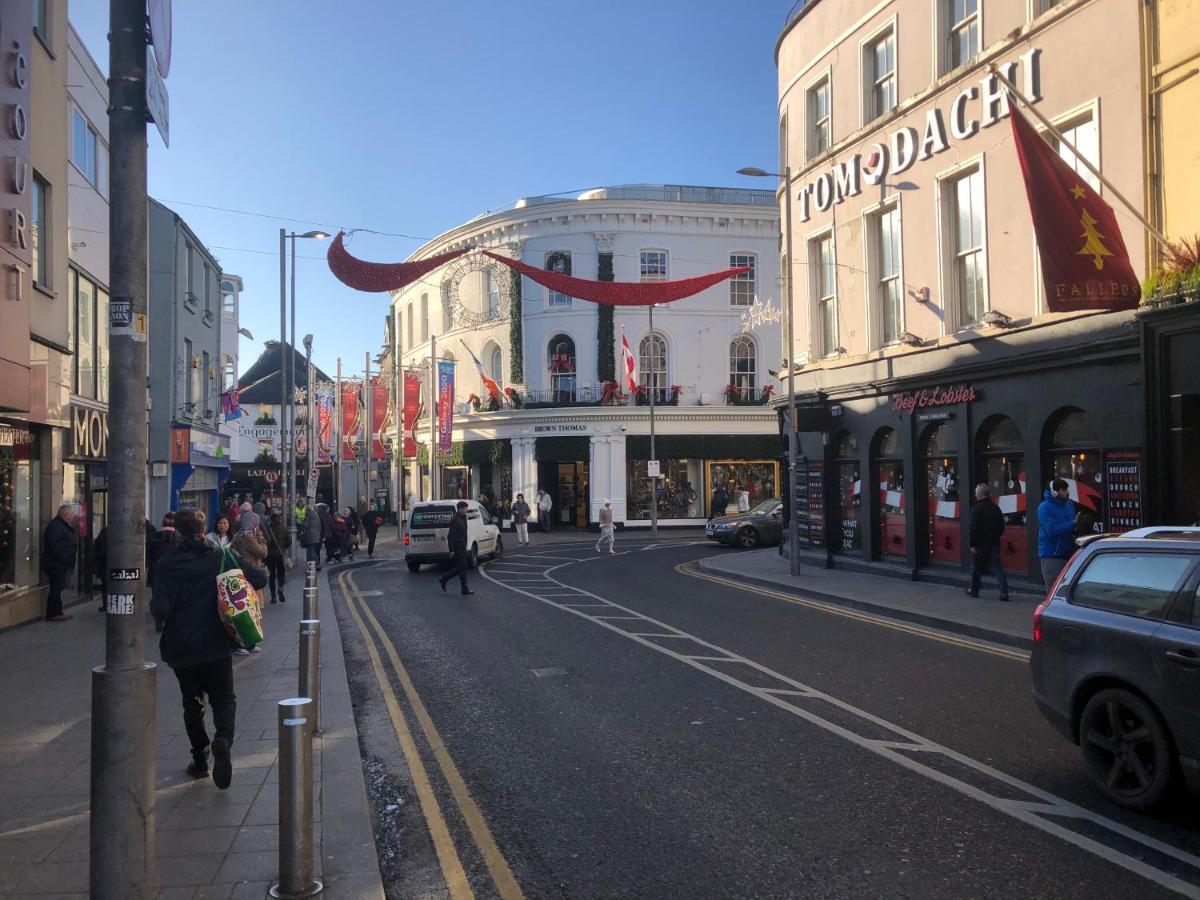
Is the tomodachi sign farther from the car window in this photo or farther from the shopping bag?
the shopping bag

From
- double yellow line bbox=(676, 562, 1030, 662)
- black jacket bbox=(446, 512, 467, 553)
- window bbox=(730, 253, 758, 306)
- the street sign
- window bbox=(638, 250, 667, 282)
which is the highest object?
window bbox=(638, 250, 667, 282)

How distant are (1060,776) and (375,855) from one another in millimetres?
4457

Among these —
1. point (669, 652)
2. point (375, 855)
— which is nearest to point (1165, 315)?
point (669, 652)

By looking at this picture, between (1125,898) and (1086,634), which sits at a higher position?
(1086,634)

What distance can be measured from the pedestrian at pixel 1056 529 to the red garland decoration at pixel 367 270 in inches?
384

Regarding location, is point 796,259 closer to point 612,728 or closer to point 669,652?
point 669,652

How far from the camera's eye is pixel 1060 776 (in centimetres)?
636

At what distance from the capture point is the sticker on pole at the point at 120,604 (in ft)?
13.2

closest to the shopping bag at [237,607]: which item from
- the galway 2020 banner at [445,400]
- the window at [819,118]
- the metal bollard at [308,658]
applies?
the metal bollard at [308,658]

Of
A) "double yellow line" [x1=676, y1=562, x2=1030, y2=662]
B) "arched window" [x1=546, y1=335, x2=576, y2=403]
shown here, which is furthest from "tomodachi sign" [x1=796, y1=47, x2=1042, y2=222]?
"arched window" [x1=546, y1=335, x2=576, y2=403]

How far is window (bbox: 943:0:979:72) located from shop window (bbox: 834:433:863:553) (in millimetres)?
7769

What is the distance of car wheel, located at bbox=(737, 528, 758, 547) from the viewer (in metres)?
30.0

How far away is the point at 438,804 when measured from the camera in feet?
19.9

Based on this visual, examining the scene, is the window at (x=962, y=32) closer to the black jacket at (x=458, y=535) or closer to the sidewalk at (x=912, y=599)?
the sidewalk at (x=912, y=599)
